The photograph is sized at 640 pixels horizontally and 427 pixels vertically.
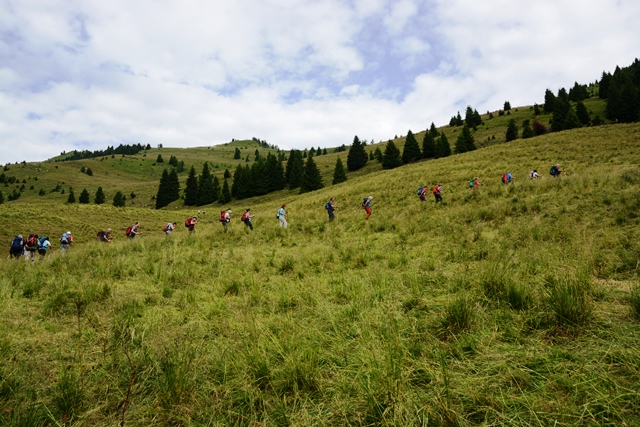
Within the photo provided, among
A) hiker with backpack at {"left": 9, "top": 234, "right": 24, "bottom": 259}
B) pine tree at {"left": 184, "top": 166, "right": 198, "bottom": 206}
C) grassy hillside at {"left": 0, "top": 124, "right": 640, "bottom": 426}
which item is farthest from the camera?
pine tree at {"left": 184, "top": 166, "right": 198, "bottom": 206}

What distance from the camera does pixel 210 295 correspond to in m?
5.17

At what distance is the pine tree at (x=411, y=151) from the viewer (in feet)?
248

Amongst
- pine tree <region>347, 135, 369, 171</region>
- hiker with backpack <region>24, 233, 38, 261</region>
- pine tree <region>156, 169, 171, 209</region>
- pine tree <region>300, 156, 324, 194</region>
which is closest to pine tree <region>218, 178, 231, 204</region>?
pine tree <region>300, 156, 324, 194</region>

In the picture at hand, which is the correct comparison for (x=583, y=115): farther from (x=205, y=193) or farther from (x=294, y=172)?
(x=205, y=193)

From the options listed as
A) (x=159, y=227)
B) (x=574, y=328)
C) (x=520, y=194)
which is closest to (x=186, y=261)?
(x=574, y=328)

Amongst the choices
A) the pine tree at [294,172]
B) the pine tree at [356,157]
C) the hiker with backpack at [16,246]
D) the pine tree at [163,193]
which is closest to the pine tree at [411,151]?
the pine tree at [356,157]

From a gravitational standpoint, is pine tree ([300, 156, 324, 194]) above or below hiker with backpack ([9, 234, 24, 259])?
above

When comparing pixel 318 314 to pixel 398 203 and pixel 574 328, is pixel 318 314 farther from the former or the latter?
pixel 398 203

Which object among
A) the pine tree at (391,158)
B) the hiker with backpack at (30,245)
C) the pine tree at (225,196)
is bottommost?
the hiker with backpack at (30,245)

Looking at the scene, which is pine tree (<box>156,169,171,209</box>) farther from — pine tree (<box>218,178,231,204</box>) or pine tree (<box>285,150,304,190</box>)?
pine tree (<box>285,150,304,190</box>)

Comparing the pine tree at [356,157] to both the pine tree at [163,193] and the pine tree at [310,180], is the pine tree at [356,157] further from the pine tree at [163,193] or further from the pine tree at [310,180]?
the pine tree at [163,193]

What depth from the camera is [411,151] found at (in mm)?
75812

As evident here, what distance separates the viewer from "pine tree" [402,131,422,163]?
7562cm

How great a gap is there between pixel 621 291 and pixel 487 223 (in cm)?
805
